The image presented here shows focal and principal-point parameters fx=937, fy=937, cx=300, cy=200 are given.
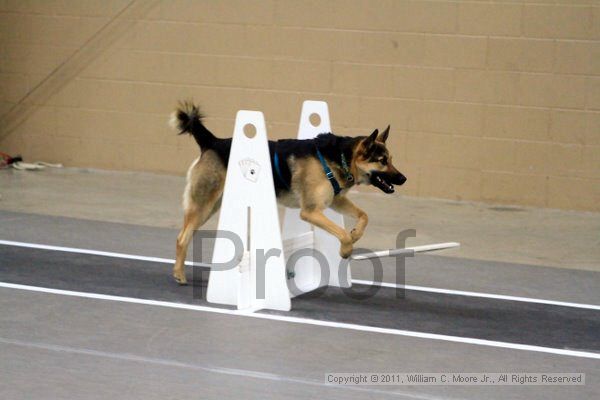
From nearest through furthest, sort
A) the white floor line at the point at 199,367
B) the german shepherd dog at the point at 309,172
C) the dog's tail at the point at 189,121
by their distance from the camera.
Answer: the white floor line at the point at 199,367
the german shepherd dog at the point at 309,172
the dog's tail at the point at 189,121

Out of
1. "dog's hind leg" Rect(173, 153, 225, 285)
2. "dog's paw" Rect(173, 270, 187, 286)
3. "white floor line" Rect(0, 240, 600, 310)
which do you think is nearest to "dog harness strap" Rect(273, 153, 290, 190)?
"dog's hind leg" Rect(173, 153, 225, 285)

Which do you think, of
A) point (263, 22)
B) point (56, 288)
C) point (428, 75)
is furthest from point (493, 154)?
point (56, 288)

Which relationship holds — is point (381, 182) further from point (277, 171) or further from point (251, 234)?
point (251, 234)

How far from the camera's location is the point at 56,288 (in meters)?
6.77

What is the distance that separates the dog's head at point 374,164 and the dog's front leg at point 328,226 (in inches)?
16.3

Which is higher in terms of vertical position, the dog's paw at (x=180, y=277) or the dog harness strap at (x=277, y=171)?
the dog harness strap at (x=277, y=171)

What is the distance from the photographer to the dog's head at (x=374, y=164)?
6551 millimetres

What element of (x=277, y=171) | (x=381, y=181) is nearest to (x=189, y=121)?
(x=277, y=171)

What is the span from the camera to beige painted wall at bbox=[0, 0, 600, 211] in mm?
10266

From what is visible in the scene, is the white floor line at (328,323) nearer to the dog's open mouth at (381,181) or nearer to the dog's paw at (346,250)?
the dog's paw at (346,250)

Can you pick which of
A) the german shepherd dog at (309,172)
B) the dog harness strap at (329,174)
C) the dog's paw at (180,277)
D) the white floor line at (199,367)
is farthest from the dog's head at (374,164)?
the white floor line at (199,367)

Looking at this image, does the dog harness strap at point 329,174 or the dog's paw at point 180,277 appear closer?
the dog harness strap at point 329,174

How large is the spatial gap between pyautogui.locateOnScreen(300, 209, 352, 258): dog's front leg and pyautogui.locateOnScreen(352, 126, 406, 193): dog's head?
415 millimetres

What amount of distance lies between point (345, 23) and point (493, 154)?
7.44 feet
